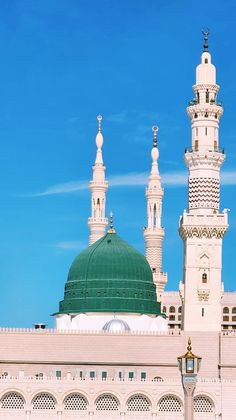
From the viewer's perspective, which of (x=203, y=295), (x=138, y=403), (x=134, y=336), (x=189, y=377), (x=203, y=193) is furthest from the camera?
(x=203, y=193)

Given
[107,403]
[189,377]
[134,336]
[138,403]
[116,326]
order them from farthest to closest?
[116,326], [134,336], [107,403], [138,403], [189,377]

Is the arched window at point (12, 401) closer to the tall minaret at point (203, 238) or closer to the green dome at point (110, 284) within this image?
the green dome at point (110, 284)

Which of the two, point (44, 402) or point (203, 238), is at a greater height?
point (203, 238)

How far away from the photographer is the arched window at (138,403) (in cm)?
6175

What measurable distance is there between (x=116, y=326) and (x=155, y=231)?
46.1 ft

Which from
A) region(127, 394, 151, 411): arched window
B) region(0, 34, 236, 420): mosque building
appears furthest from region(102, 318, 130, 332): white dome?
region(127, 394, 151, 411): arched window

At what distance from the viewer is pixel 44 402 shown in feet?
203

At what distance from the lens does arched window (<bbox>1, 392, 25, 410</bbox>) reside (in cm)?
6194

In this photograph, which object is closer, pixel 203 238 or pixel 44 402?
pixel 44 402

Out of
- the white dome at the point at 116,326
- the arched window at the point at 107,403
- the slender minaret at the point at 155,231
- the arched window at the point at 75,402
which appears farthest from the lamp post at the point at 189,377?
the slender minaret at the point at 155,231

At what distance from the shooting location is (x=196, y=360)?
1785 inches

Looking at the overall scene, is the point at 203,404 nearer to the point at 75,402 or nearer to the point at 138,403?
the point at 138,403

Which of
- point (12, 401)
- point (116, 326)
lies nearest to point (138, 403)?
point (12, 401)

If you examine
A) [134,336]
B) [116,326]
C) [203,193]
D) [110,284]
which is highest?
[203,193]
